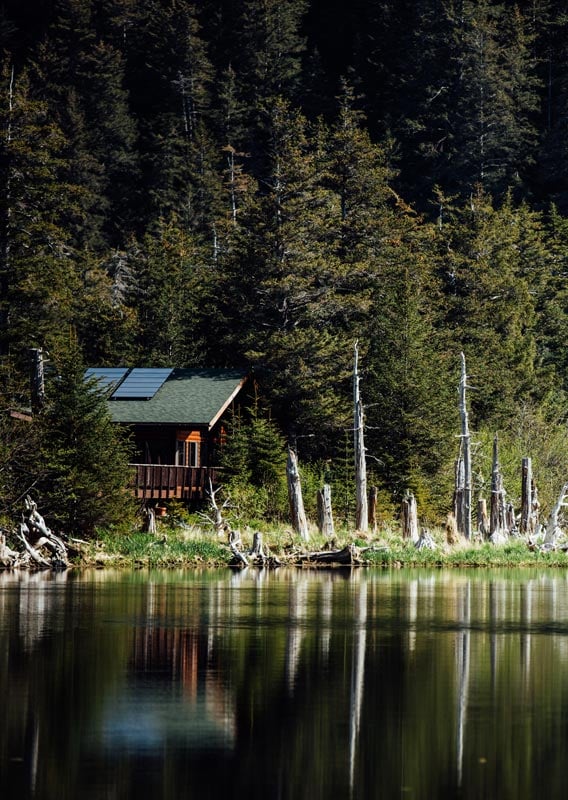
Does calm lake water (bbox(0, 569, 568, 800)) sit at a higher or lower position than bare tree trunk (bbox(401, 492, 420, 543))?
lower

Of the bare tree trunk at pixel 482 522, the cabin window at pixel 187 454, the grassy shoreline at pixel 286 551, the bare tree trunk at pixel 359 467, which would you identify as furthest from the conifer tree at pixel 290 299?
the grassy shoreline at pixel 286 551

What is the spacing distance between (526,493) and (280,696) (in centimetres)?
3620

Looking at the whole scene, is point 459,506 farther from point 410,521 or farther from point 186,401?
point 186,401

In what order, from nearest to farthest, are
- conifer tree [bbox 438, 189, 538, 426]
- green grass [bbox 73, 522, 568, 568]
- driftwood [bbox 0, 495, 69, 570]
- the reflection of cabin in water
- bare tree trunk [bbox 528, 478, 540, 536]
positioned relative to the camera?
driftwood [bbox 0, 495, 69, 570], green grass [bbox 73, 522, 568, 568], bare tree trunk [bbox 528, 478, 540, 536], the reflection of cabin in water, conifer tree [bbox 438, 189, 538, 426]

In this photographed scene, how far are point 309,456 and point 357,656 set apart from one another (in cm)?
4296

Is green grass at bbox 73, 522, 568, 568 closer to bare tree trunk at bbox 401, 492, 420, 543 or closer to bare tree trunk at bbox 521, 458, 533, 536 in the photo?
bare tree trunk at bbox 401, 492, 420, 543

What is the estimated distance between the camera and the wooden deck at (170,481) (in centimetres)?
5534

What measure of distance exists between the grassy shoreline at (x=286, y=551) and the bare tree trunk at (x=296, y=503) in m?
0.41

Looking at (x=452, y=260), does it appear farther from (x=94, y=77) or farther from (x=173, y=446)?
(x=94, y=77)

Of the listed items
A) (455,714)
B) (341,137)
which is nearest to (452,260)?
(341,137)

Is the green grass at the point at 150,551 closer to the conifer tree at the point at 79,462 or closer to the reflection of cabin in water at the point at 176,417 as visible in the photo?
the conifer tree at the point at 79,462

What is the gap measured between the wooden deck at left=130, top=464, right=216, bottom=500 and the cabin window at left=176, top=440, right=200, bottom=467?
6.08 feet

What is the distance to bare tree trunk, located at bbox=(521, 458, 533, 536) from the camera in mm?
54250

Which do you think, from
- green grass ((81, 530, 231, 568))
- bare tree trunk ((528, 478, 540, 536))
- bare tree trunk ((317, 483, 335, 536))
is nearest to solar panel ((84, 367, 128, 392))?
bare tree trunk ((317, 483, 335, 536))
